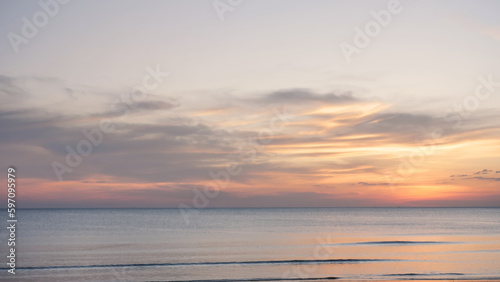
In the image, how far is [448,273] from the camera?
3142 cm

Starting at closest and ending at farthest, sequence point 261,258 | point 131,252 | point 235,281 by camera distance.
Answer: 1. point 235,281
2. point 261,258
3. point 131,252

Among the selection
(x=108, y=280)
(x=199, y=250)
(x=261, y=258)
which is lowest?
(x=108, y=280)

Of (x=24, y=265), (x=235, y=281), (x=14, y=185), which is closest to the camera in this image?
(x=14, y=185)

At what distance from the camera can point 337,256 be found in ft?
134

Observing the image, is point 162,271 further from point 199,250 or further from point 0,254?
point 0,254

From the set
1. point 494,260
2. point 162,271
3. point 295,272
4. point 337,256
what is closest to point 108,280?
point 162,271

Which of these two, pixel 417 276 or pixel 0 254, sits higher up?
pixel 0 254

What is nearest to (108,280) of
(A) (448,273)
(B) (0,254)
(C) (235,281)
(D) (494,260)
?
(C) (235,281)

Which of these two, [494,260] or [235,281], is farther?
[494,260]

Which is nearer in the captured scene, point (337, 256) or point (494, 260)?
point (494, 260)

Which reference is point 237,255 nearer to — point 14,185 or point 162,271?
point 162,271

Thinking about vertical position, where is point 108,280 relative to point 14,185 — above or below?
below

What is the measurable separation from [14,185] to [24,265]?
1185 cm

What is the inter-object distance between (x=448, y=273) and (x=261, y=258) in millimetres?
Answer: 14994
